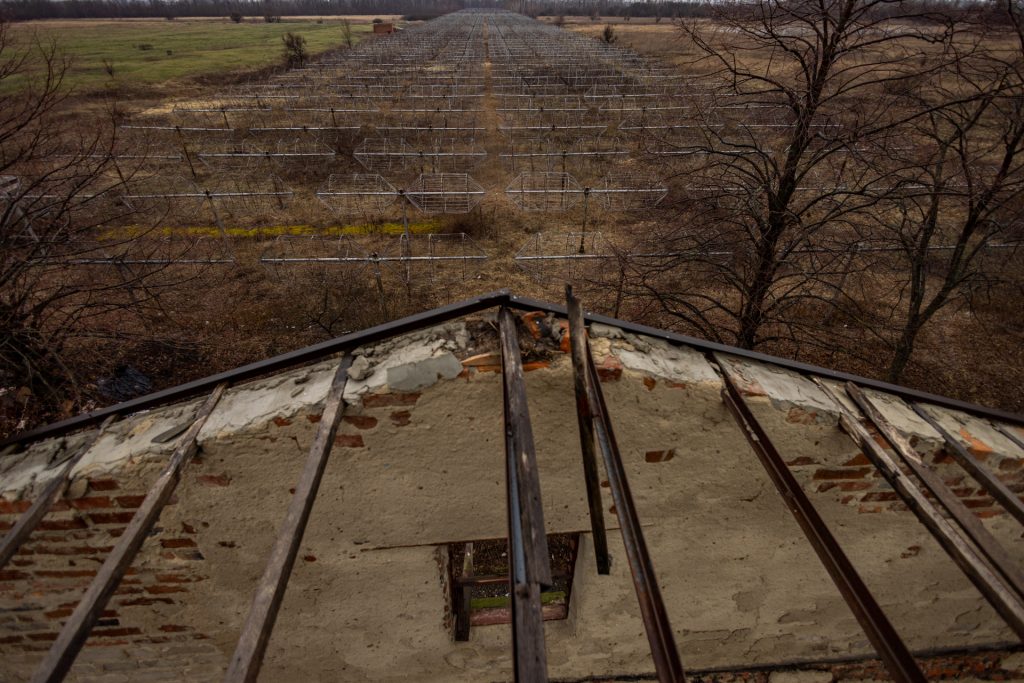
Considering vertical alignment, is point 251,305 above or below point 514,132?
below

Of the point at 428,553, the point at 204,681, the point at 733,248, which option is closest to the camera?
the point at 428,553

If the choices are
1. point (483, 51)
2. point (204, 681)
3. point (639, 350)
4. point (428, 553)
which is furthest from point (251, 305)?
point (483, 51)

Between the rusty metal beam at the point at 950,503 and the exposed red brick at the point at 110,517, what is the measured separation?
425 centimetres

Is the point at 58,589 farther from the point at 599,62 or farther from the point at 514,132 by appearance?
the point at 599,62

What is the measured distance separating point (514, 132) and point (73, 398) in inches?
707

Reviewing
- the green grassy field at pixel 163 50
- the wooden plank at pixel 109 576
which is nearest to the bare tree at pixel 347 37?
the green grassy field at pixel 163 50

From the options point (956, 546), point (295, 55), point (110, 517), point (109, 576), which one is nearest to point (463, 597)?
point (110, 517)

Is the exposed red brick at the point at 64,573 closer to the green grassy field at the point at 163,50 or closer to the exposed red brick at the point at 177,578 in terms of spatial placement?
the exposed red brick at the point at 177,578

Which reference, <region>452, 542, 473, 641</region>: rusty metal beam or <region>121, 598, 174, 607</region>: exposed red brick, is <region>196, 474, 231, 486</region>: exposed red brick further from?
<region>452, 542, 473, 641</region>: rusty metal beam

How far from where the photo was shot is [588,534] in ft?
11.3

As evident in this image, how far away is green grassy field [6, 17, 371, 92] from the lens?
32156 mm

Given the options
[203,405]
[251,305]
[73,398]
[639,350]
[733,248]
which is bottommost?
[251,305]

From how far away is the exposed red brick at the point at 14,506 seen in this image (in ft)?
8.68

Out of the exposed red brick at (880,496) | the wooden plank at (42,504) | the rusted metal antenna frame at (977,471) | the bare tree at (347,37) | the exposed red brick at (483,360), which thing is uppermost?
the bare tree at (347,37)
